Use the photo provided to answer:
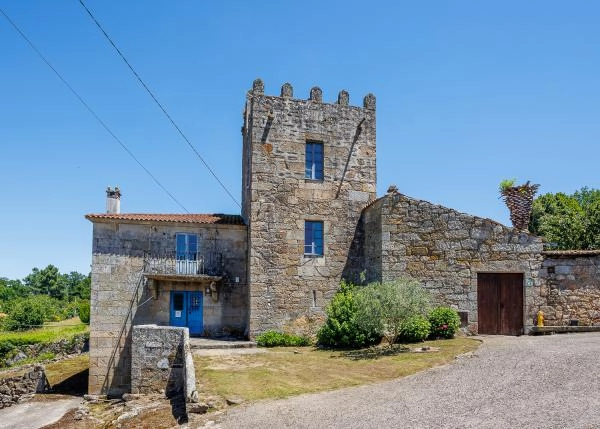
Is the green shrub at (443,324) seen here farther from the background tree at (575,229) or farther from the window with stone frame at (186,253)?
the background tree at (575,229)

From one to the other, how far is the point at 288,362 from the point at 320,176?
8387mm

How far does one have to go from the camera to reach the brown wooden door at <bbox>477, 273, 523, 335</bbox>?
17688 millimetres

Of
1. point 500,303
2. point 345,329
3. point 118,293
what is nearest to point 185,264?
point 118,293

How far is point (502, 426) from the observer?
768cm

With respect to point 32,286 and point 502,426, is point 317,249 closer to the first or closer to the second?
point 502,426

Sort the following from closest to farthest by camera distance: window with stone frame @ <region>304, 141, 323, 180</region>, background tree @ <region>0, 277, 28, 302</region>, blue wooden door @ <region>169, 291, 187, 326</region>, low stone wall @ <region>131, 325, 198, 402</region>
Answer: low stone wall @ <region>131, 325, 198, 402</region>, blue wooden door @ <region>169, 291, 187, 326</region>, window with stone frame @ <region>304, 141, 323, 180</region>, background tree @ <region>0, 277, 28, 302</region>

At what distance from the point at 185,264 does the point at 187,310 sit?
187 cm

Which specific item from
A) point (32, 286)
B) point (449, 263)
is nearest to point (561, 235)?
point (449, 263)

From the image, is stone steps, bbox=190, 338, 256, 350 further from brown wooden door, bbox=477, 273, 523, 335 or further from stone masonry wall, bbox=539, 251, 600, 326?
stone masonry wall, bbox=539, 251, 600, 326

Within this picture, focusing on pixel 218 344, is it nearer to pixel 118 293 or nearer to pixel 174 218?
pixel 118 293

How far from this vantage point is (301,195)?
20.3 meters

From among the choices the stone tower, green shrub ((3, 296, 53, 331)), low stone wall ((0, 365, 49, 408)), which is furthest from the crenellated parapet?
green shrub ((3, 296, 53, 331))

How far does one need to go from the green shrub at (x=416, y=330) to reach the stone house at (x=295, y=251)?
1743 millimetres

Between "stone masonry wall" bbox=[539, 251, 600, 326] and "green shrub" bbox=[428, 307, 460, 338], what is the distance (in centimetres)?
339
